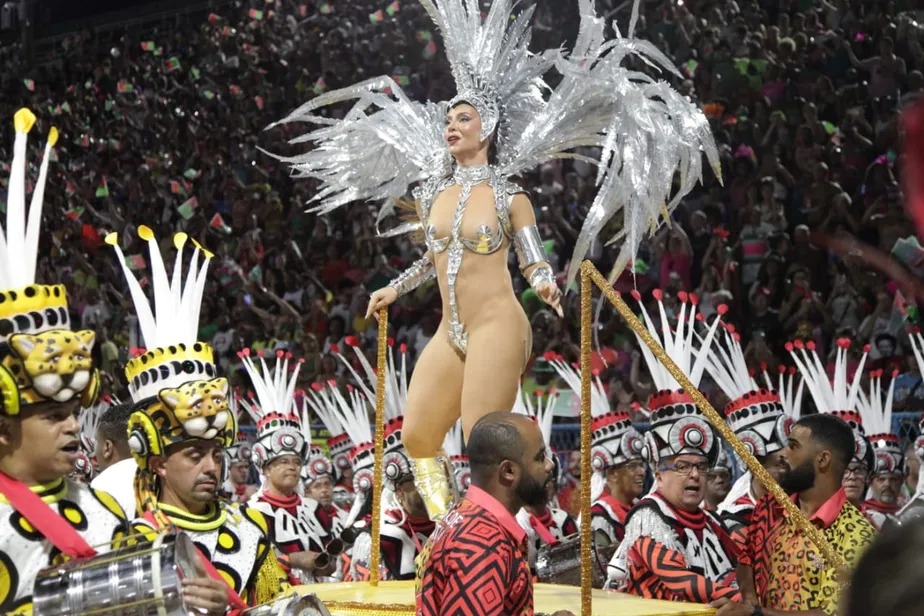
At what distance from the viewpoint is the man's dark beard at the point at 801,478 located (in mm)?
4477

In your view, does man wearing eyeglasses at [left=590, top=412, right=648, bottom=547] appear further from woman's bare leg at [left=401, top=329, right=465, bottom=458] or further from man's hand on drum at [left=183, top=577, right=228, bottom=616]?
man's hand on drum at [left=183, top=577, right=228, bottom=616]

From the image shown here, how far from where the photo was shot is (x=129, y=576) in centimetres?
248

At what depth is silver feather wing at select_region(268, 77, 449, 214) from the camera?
5.36 m

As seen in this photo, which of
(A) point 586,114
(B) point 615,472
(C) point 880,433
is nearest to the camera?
(A) point 586,114

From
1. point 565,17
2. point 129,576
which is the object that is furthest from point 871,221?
point 129,576

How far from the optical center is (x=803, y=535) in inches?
170

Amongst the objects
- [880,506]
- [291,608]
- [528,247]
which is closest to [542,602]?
[528,247]

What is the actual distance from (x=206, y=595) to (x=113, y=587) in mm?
303

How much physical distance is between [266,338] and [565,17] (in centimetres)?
399

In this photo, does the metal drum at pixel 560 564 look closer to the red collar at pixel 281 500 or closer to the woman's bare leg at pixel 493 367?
the woman's bare leg at pixel 493 367

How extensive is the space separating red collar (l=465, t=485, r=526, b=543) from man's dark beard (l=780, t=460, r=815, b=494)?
154 centimetres

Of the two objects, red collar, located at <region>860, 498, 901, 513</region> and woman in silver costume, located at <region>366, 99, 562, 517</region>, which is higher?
woman in silver costume, located at <region>366, 99, 562, 517</region>

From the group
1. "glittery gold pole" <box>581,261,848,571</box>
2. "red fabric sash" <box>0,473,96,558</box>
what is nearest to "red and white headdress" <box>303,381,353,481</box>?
"glittery gold pole" <box>581,261,848,571</box>

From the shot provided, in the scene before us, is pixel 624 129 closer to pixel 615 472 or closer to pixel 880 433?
pixel 615 472
